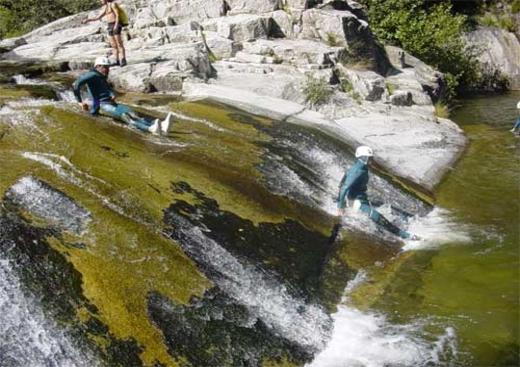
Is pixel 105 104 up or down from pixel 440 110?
up

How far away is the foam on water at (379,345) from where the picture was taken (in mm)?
9797

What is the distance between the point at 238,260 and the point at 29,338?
4154mm

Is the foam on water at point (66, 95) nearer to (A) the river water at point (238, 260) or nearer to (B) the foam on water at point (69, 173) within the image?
(A) the river water at point (238, 260)

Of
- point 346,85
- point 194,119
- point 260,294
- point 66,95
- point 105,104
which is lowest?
point 260,294

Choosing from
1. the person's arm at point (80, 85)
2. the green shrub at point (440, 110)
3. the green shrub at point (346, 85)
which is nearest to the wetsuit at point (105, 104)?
the person's arm at point (80, 85)

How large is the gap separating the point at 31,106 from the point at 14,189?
4.82 metres

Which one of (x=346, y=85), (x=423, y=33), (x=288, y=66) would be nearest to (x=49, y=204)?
(x=288, y=66)

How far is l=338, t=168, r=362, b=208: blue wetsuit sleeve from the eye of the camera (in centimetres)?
1454

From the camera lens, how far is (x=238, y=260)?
1147cm

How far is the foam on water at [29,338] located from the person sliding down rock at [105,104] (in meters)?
7.76

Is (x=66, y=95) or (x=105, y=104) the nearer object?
(x=105, y=104)

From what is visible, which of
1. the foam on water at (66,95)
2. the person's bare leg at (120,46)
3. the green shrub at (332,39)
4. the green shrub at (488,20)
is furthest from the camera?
the green shrub at (488,20)

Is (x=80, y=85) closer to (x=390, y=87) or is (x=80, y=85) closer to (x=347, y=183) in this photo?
(x=347, y=183)

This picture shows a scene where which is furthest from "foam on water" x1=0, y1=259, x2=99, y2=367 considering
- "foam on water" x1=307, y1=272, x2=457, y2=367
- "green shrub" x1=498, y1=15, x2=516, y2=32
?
"green shrub" x1=498, y1=15, x2=516, y2=32
